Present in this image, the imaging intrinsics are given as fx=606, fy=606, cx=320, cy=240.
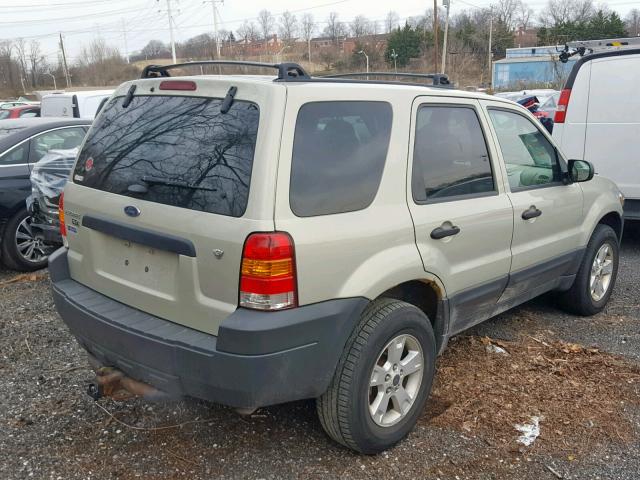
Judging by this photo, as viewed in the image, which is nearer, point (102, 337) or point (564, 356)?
point (102, 337)

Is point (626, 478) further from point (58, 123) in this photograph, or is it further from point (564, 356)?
point (58, 123)

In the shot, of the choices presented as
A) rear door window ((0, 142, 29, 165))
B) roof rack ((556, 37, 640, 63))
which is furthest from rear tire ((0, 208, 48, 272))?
roof rack ((556, 37, 640, 63))

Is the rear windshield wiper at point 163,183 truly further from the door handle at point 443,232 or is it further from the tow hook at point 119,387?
the door handle at point 443,232

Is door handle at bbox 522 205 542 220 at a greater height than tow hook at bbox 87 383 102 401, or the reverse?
door handle at bbox 522 205 542 220

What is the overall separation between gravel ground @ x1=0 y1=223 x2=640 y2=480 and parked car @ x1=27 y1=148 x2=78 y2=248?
6.61 feet

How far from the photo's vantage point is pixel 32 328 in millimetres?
4684

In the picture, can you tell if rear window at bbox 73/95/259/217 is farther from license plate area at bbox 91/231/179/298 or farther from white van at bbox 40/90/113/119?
white van at bbox 40/90/113/119

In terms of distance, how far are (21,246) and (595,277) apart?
5.48 metres

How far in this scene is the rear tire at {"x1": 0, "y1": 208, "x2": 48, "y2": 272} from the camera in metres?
6.15

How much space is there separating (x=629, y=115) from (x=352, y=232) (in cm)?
493

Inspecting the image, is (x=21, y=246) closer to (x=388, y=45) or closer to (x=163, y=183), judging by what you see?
(x=163, y=183)

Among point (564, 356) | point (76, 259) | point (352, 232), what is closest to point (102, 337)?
point (76, 259)

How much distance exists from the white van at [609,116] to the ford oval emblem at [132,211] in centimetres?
543

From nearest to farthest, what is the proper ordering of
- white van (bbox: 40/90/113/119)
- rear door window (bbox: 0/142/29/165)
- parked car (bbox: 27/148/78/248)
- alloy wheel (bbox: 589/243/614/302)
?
1. alloy wheel (bbox: 589/243/614/302)
2. parked car (bbox: 27/148/78/248)
3. rear door window (bbox: 0/142/29/165)
4. white van (bbox: 40/90/113/119)
